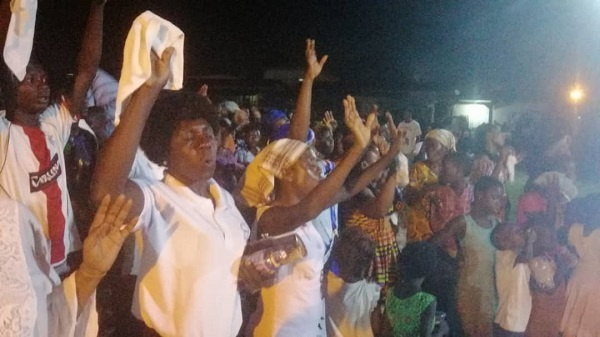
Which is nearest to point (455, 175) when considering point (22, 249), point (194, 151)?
point (194, 151)

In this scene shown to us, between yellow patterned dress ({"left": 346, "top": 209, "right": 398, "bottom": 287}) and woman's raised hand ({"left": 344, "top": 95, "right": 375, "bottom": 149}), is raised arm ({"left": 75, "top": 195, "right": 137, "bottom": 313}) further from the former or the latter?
yellow patterned dress ({"left": 346, "top": 209, "right": 398, "bottom": 287})

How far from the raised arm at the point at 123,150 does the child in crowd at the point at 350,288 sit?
1.90 m

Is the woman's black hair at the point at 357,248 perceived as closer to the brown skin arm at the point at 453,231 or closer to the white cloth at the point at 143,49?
the brown skin arm at the point at 453,231

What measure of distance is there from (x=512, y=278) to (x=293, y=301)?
1.74m

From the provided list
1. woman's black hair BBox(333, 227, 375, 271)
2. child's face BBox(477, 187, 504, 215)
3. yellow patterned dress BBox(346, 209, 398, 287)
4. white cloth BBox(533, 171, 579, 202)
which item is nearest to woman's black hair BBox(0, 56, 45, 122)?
woman's black hair BBox(333, 227, 375, 271)

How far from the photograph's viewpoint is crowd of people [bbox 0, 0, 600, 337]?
7.25 ft

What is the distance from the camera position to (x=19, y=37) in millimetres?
2951

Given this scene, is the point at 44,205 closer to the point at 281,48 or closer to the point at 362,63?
the point at 281,48

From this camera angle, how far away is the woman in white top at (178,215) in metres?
2.17

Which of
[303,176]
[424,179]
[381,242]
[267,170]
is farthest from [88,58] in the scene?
[424,179]

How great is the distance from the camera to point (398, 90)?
670 inches

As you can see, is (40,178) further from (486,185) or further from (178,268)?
(486,185)

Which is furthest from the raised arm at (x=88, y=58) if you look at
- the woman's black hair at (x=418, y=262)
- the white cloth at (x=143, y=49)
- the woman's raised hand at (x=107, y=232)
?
the woman's black hair at (x=418, y=262)

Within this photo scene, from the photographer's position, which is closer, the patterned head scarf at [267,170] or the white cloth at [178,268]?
the white cloth at [178,268]
